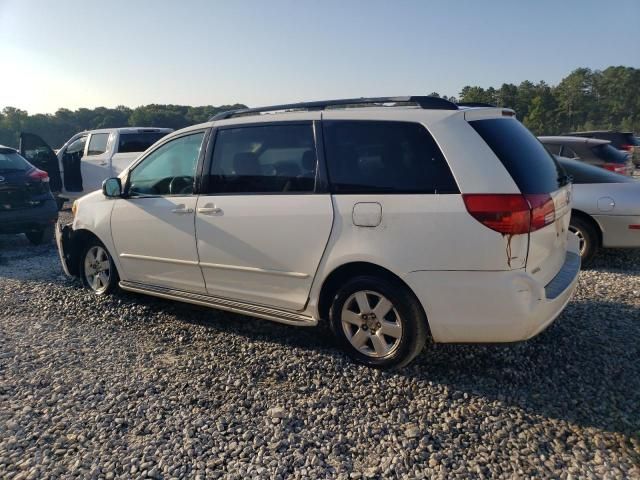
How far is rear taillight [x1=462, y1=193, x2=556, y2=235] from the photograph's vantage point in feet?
9.62

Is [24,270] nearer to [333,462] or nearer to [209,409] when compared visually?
[209,409]

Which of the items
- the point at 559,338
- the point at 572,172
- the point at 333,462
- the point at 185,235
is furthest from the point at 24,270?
the point at 572,172

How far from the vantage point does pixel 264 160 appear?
3.88 meters

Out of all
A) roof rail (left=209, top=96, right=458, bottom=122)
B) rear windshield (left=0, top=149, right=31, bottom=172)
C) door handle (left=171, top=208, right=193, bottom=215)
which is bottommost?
door handle (left=171, top=208, right=193, bottom=215)

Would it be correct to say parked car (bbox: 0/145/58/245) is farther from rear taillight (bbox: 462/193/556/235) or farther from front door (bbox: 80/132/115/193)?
rear taillight (bbox: 462/193/556/235)

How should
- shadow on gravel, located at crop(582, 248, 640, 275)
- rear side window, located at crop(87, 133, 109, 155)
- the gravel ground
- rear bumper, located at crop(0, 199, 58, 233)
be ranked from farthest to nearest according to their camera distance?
1. rear side window, located at crop(87, 133, 109, 155)
2. rear bumper, located at crop(0, 199, 58, 233)
3. shadow on gravel, located at crop(582, 248, 640, 275)
4. the gravel ground

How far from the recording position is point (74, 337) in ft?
14.1

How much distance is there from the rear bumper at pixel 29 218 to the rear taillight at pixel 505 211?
6982 mm

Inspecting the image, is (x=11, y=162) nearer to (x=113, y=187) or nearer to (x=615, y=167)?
(x=113, y=187)

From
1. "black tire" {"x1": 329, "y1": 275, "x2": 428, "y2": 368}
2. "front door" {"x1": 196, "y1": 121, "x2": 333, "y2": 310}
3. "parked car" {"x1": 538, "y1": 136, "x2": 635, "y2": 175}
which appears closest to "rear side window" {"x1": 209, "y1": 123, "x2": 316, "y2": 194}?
"front door" {"x1": 196, "y1": 121, "x2": 333, "y2": 310}

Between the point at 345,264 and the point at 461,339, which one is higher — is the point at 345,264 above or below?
above

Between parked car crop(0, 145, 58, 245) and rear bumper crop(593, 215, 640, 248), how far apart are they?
7.80 meters

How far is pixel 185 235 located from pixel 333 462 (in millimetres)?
2373

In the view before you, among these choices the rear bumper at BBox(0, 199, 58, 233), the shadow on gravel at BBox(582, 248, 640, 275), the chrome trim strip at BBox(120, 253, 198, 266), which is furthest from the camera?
the rear bumper at BBox(0, 199, 58, 233)
